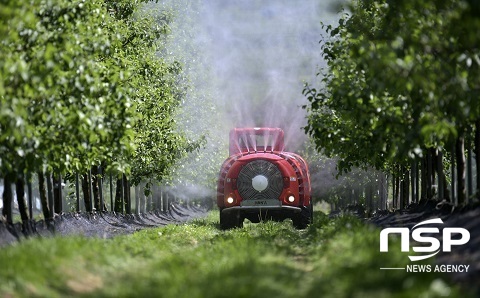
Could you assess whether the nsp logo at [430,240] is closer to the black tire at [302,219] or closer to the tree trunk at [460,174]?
the tree trunk at [460,174]

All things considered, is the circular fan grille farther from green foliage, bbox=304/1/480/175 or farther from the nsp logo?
the nsp logo

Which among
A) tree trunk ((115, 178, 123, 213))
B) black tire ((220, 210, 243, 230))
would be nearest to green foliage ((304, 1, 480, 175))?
black tire ((220, 210, 243, 230))

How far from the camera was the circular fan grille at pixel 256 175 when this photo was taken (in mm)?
27250

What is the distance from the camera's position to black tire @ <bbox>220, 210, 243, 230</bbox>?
28266mm

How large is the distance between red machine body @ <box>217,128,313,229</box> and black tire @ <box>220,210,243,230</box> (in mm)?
115

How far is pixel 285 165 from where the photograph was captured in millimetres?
27156

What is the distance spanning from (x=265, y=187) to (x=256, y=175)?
0.44 m

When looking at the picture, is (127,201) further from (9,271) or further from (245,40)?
(245,40)

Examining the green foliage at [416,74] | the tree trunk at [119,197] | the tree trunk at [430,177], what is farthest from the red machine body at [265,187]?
the tree trunk at [119,197]

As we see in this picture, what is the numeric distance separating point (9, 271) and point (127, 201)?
29.6 meters

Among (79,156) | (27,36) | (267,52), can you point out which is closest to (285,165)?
(79,156)

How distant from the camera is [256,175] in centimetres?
2733

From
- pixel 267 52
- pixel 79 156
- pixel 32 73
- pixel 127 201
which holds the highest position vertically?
pixel 267 52

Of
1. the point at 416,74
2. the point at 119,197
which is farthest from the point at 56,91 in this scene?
the point at 119,197
